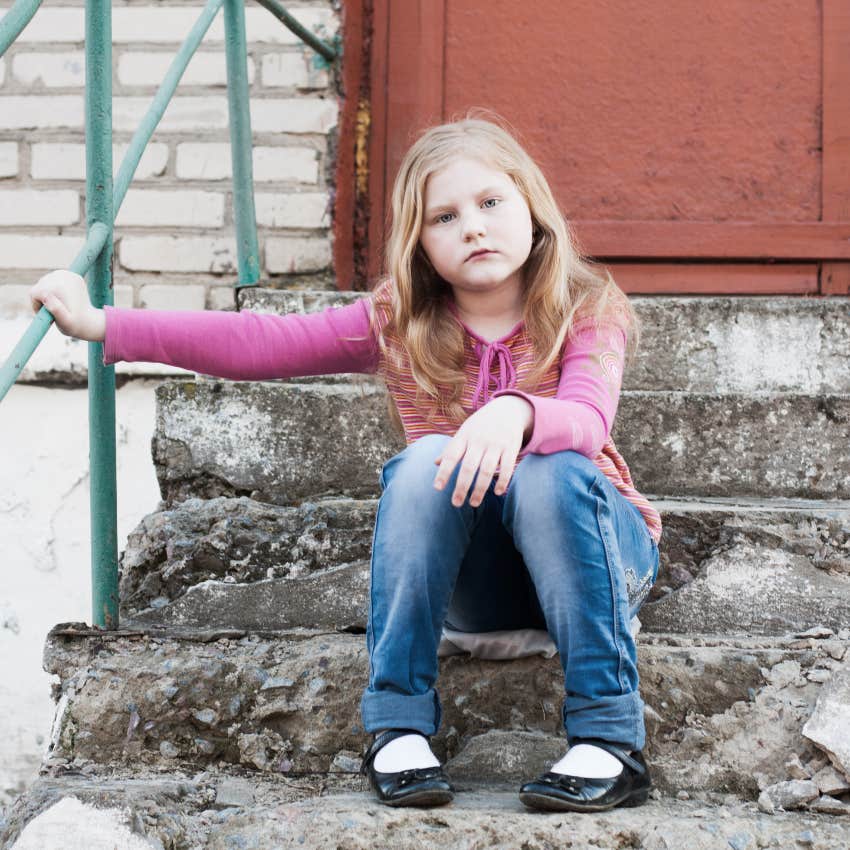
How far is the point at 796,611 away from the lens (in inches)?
60.7

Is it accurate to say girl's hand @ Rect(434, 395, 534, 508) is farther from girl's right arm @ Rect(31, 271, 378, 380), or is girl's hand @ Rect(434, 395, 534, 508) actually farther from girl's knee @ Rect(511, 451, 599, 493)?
girl's right arm @ Rect(31, 271, 378, 380)

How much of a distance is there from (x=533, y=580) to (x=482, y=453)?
7.1 inches

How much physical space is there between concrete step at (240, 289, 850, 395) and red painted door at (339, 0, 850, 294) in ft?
1.68

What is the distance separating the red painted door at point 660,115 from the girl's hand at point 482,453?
1.44m

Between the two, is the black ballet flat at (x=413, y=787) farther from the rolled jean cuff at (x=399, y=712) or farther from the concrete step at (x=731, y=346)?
the concrete step at (x=731, y=346)

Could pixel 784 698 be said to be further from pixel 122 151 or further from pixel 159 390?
pixel 122 151

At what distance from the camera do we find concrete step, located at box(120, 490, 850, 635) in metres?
1.57

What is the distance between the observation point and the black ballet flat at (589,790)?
3.81 feet

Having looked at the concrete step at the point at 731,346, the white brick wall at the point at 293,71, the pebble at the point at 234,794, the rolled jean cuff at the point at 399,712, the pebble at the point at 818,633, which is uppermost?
the white brick wall at the point at 293,71

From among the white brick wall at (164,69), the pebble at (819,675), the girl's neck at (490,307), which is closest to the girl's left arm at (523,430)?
the girl's neck at (490,307)

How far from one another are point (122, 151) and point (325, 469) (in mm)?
1247

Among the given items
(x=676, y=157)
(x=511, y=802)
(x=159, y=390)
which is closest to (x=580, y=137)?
(x=676, y=157)

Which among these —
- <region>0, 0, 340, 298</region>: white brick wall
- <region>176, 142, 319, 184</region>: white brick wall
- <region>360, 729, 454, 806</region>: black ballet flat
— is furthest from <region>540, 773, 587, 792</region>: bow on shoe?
<region>176, 142, 319, 184</region>: white brick wall

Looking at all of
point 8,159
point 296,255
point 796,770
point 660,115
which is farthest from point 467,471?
point 8,159
